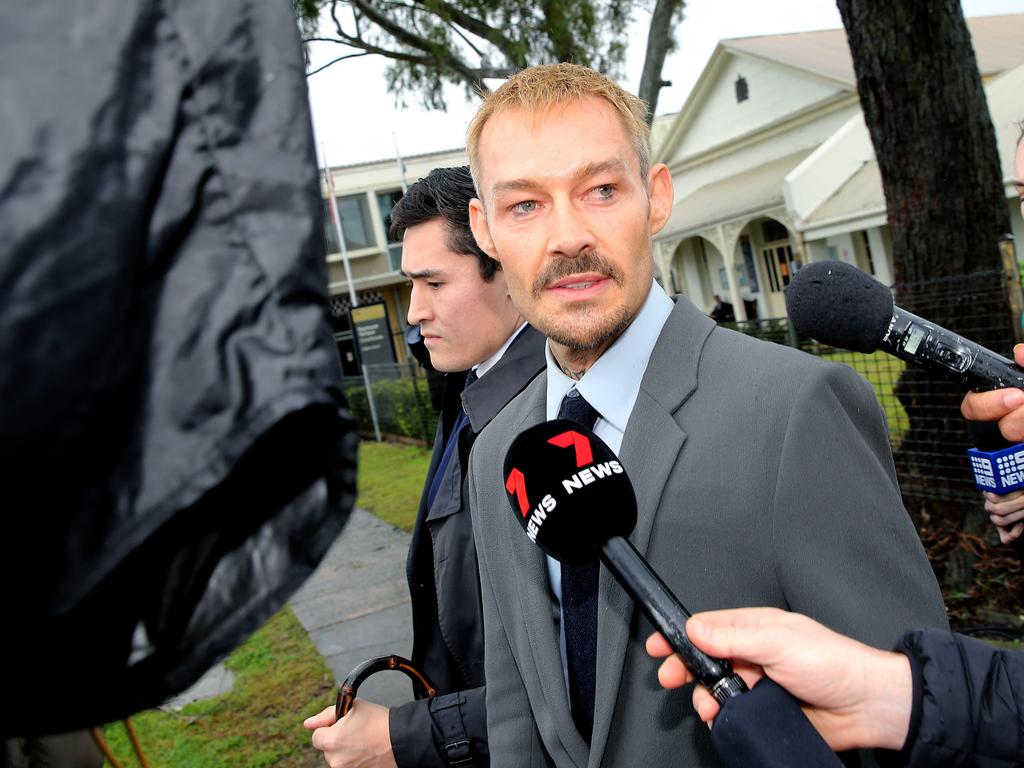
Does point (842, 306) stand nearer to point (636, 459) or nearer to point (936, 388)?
point (636, 459)

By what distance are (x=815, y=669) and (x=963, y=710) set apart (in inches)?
8.6

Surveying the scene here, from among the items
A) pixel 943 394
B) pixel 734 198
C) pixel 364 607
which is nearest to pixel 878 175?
pixel 734 198

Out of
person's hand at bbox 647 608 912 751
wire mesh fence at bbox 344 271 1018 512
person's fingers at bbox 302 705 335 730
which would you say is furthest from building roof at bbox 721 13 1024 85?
person's hand at bbox 647 608 912 751

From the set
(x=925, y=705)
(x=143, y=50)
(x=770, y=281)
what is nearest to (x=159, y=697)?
(x=143, y=50)

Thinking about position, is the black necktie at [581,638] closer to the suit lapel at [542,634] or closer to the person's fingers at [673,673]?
the suit lapel at [542,634]

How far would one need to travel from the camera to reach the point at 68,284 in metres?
0.57

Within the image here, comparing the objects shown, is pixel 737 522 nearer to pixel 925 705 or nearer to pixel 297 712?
pixel 925 705

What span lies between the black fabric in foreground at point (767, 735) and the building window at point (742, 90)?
27577 millimetres

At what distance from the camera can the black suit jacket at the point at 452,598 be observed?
2.29 m

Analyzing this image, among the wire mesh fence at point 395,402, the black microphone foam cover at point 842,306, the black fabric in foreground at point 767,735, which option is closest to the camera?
the black fabric in foreground at point 767,735

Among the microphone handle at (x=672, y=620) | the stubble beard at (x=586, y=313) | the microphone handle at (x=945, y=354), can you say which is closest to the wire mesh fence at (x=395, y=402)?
the stubble beard at (x=586, y=313)

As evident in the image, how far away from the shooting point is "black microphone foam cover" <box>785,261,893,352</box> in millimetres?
1745

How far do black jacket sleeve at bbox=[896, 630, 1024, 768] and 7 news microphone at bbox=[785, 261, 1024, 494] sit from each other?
703mm

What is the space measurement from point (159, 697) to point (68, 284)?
0.32 meters
